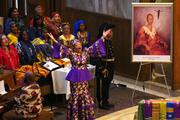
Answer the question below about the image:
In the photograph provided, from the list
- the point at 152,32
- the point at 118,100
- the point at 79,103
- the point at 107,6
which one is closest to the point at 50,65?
the point at 79,103

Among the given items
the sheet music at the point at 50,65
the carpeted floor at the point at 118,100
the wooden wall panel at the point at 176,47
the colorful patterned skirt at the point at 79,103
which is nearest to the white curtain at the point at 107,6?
the wooden wall panel at the point at 176,47

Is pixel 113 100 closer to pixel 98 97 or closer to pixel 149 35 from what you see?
pixel 98 97

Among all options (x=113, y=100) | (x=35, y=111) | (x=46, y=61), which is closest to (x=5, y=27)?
(x=46, y=61)

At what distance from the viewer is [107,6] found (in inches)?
489

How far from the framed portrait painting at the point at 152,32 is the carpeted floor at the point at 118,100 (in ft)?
2.81

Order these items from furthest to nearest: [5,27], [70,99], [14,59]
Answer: [5,27] < [14,59] < [70,99]

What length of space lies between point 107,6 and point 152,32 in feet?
9.05

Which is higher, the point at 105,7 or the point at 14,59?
the point at 105,7

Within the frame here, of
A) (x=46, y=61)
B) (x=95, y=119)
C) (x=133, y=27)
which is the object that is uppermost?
(x=133, y=27)

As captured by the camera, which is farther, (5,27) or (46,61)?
(5,27)

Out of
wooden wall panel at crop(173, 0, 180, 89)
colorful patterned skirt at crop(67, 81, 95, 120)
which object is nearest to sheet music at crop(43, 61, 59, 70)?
colorful patterned skirt at crop(67, 81, 95, 120)

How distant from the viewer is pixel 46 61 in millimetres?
9797

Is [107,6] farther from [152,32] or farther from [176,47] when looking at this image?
[152,32]

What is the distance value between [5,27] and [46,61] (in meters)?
1.88
